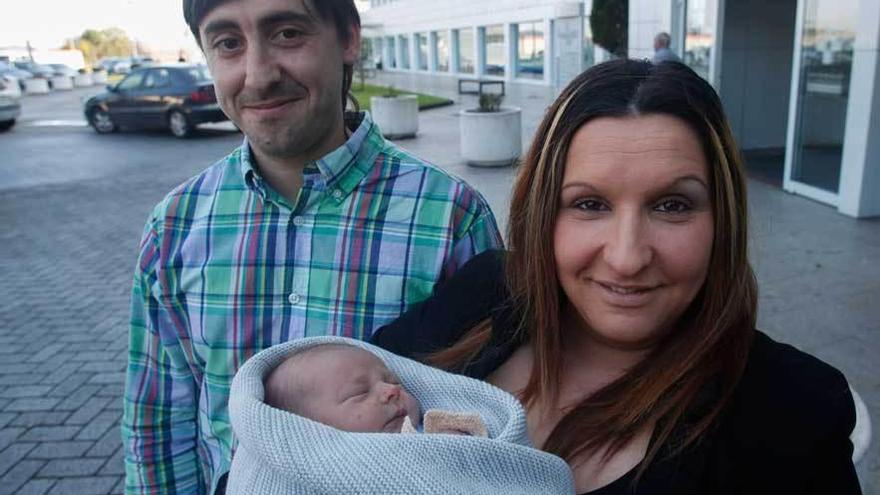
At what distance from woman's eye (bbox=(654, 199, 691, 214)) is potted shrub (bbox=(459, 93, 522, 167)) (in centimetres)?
1040

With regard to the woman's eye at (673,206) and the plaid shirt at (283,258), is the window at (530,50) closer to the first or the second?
the plaid shirt at (283,258)

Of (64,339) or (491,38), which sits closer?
(64,339)

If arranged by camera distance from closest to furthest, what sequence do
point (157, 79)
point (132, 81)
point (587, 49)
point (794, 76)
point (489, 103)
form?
point (794, 76), point (489, 103), point (157, 79), point (132, 81), point (587, 49)

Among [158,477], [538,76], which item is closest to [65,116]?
[538,76]

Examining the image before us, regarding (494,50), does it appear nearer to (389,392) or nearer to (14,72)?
(14,72)

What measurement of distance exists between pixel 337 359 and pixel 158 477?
0.97 m

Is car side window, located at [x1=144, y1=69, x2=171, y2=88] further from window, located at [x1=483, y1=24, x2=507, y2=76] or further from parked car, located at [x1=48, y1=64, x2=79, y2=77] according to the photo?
parked car, located at [x1=48, y1=64, x2=79, y2=77]

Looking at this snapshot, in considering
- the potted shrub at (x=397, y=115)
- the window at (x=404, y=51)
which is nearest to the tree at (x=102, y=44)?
the window at (x=404, y=51)

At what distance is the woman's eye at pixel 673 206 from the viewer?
1.46 metres

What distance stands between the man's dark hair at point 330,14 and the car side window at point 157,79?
18.5 metres

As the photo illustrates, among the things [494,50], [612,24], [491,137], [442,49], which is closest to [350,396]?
[491,137]

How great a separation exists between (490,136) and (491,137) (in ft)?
0.08

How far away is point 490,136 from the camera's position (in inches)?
470

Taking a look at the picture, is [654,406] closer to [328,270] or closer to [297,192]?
[328,270]
